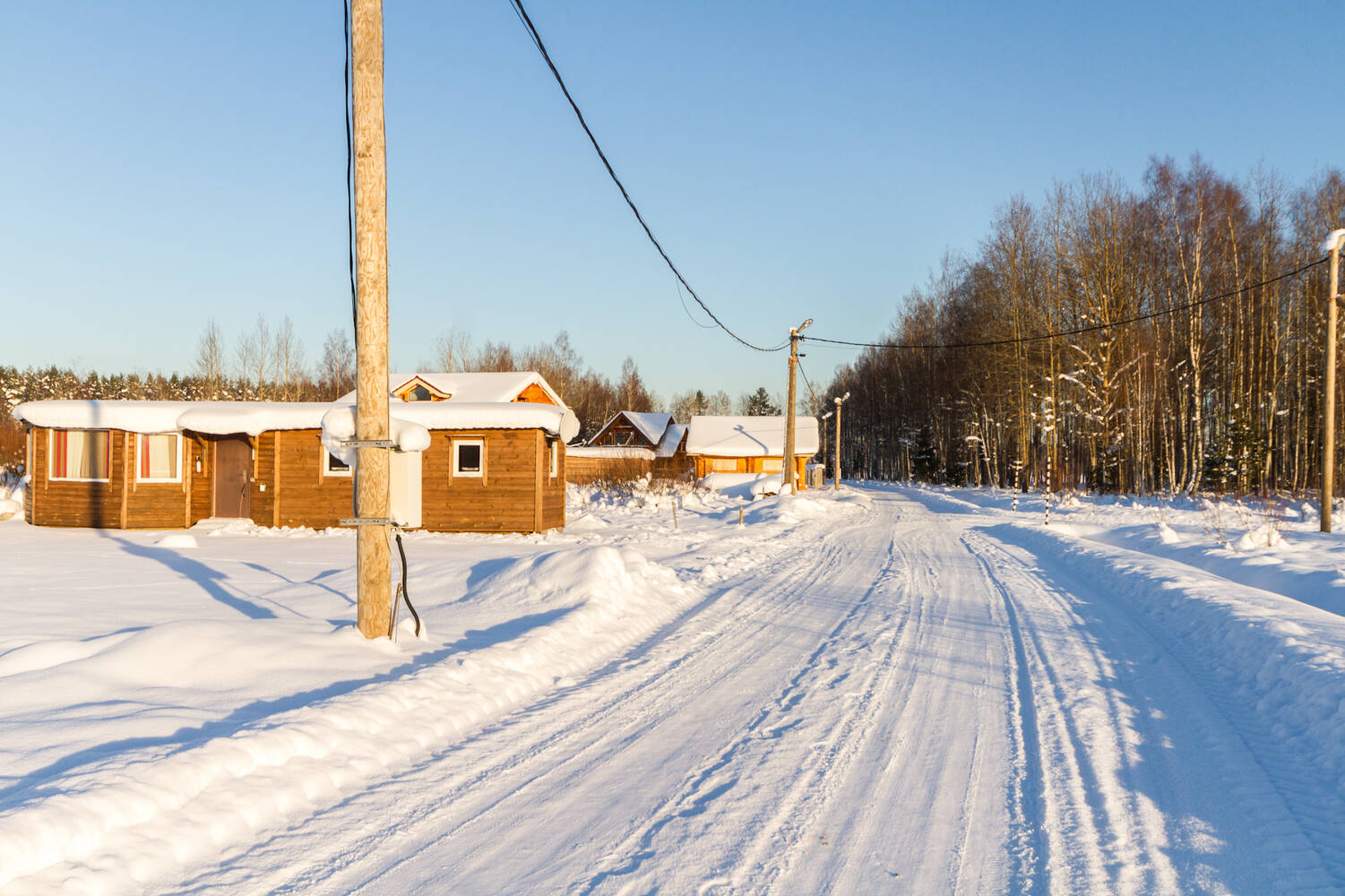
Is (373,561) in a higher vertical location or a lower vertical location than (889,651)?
higher

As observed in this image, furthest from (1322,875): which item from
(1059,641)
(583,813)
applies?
(1059,641)

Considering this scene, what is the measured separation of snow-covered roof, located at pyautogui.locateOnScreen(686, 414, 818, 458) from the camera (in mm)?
51344

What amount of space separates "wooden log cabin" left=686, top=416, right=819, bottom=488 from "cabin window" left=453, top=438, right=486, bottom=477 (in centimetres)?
3184

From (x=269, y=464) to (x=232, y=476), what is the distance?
1.46 m

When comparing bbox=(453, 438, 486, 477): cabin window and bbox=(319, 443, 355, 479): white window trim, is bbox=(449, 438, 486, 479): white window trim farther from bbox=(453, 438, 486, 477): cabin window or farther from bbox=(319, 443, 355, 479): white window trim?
bbox=(319, 443, 355, 479): white window trim

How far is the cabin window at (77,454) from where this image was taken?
19.6 meters

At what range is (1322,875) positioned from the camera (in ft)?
10.8

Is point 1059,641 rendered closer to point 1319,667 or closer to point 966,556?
point 1319,667

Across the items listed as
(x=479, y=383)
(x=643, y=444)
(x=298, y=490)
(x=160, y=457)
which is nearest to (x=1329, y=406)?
(x=298, y=490)

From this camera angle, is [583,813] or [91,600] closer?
[583,813]

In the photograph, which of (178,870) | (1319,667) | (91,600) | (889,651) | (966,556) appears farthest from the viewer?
(966,556)

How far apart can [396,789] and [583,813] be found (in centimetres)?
107

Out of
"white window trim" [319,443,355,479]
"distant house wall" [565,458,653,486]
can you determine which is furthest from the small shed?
"white window trim" [319,443,355,479]

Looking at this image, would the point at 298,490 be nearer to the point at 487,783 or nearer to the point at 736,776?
the point at 487,783
